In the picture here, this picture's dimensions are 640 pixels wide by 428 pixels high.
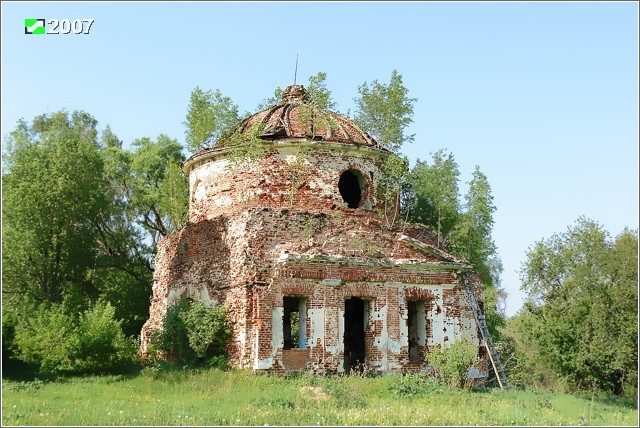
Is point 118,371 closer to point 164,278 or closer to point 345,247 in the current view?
point 164,278

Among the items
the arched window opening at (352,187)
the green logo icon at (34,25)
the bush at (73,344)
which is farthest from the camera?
the arched window opening at (352,187)

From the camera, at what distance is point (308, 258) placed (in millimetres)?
15422

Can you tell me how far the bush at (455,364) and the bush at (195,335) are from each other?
4.80 m

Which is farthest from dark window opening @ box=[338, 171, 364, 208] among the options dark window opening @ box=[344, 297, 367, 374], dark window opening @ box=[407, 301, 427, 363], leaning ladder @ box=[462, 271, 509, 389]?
leaning ladder @ box=[462, 271, 509, 389]

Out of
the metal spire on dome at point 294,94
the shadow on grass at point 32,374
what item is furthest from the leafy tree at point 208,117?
the shadow on grass at point 32,374

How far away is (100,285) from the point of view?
26.9 meters

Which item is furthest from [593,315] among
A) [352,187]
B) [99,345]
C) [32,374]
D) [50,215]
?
[50,215]

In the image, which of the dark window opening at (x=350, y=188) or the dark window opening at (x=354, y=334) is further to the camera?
the dark window opening at (x=350, y=188)

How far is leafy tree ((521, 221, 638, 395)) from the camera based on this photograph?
548 inches

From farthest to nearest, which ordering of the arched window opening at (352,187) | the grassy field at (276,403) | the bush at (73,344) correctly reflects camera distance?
the arched window opening at (352,187), the bush at (73,344), the grassy field at (276,403)

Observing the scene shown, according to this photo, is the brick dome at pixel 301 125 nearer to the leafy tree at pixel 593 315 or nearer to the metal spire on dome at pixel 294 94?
the metal spire on dome at pixel 294 94

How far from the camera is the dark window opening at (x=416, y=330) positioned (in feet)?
54.4

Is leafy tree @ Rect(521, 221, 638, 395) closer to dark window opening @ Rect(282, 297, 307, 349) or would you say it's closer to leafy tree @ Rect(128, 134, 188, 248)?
dark window opening @ Rect(282, 297, 307, 349)

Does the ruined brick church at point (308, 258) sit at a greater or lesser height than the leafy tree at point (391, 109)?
lesser
